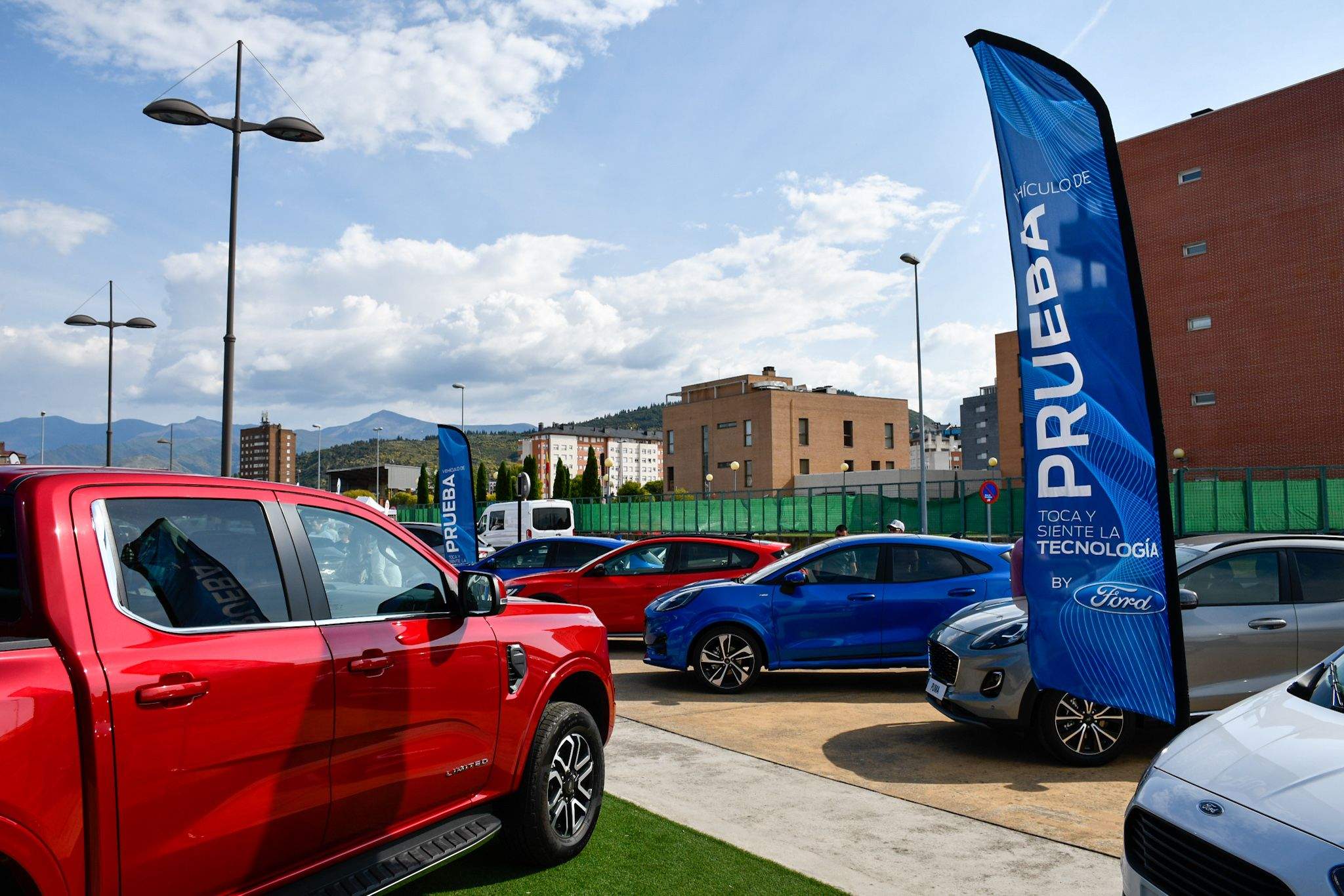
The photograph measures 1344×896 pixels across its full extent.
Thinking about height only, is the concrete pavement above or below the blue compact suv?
below

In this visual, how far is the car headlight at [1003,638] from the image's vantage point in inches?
285

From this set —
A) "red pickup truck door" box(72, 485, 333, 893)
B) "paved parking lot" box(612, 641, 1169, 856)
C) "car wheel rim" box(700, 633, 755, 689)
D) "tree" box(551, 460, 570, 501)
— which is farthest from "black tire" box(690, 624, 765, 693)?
"tree" box(551, 460, 570, 501)

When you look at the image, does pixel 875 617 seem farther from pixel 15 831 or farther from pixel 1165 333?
pixel 1165 333

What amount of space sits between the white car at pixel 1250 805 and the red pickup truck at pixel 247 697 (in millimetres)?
2601

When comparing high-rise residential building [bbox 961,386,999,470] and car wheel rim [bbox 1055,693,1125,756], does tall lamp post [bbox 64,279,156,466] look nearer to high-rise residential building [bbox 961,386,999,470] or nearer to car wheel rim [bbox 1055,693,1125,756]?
car wheel rim [bbox 1055,693,1125,756]

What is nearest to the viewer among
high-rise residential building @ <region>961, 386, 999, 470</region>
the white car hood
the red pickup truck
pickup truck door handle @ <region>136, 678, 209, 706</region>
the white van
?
the red pickup truck

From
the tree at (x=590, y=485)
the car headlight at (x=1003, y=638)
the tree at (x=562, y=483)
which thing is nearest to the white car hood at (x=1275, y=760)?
the car headlight at (x=1003, y=638)

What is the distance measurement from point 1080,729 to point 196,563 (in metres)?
6.12

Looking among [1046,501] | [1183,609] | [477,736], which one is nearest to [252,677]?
[477,736]

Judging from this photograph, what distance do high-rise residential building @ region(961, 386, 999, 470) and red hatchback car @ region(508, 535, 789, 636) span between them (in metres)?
153

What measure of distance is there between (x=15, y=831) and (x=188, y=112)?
462 inches

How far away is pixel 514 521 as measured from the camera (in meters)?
31.6

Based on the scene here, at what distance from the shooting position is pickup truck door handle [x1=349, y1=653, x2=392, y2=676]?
11.7 feet

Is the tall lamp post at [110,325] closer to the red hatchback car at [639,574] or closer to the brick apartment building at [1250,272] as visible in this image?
the red hatchback car at [639,574]
